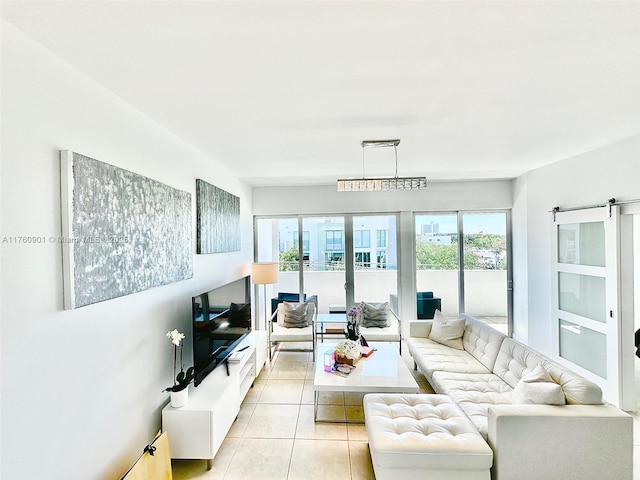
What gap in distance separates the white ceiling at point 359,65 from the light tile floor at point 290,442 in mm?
2572

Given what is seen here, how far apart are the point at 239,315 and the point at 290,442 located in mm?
1403

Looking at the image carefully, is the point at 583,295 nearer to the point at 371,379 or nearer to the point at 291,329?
the point at 371,379

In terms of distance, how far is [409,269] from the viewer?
499 cm

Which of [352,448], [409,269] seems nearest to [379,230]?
[409,269]

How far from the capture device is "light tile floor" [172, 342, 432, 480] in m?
2.21

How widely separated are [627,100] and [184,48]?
8.91ft

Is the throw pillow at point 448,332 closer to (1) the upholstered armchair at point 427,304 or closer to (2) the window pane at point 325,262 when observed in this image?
(1) the upholstered armchair at point 427,304

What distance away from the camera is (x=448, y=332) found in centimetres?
366

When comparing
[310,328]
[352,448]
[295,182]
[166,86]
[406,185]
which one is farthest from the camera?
[295,182]

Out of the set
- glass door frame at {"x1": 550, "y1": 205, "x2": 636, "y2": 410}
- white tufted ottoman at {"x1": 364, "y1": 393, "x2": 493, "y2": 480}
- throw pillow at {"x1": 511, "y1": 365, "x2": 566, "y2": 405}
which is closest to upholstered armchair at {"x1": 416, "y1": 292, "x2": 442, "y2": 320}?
glass door frame at {"x1": 550, "y1": 205, "x2": 636, "y2": 410}

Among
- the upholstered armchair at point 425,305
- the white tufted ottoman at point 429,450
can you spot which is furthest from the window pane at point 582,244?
the white tufted ottoman at point 429,450

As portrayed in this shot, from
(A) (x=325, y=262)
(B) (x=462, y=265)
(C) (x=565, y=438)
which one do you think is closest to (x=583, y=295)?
(B) (x=462, y=265)

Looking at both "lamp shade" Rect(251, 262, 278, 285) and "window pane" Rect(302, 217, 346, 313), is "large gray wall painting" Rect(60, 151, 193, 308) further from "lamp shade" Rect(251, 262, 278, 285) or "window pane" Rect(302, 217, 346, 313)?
"window pane" Rect(302, 217, 346, 313)

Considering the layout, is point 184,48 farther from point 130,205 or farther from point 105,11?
point 130,205
